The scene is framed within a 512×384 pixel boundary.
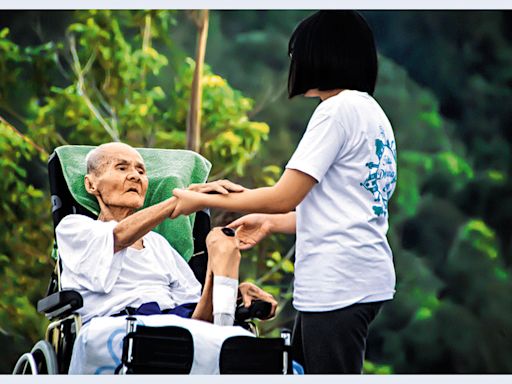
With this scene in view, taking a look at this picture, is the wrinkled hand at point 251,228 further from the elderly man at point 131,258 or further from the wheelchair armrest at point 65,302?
the wheelchair armrest at point 65,302

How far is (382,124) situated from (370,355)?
5039 mm

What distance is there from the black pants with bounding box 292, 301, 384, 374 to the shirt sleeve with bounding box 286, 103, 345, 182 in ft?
0.93

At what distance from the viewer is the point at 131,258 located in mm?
2908

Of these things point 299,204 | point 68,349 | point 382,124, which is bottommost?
point 68,349

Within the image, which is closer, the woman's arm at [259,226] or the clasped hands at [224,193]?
the clasped hands at [224,193]

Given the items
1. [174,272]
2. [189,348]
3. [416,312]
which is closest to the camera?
[189,348]

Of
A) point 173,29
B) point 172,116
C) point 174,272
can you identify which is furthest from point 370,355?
point 174,272

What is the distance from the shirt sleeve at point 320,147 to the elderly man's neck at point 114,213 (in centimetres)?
94

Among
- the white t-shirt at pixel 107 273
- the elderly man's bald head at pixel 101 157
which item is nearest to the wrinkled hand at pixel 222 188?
the white t-shirt at pixel 107 273

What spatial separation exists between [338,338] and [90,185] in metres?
1.14

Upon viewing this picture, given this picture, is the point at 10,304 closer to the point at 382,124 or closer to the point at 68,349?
the point at 68,349

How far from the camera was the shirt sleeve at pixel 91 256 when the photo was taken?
108 inches

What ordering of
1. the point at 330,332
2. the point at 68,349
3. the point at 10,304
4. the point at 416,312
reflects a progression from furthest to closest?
the point at 416,312
the point at 10,304
the point at 68,349
the point at 330,332

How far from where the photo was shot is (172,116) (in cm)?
658
